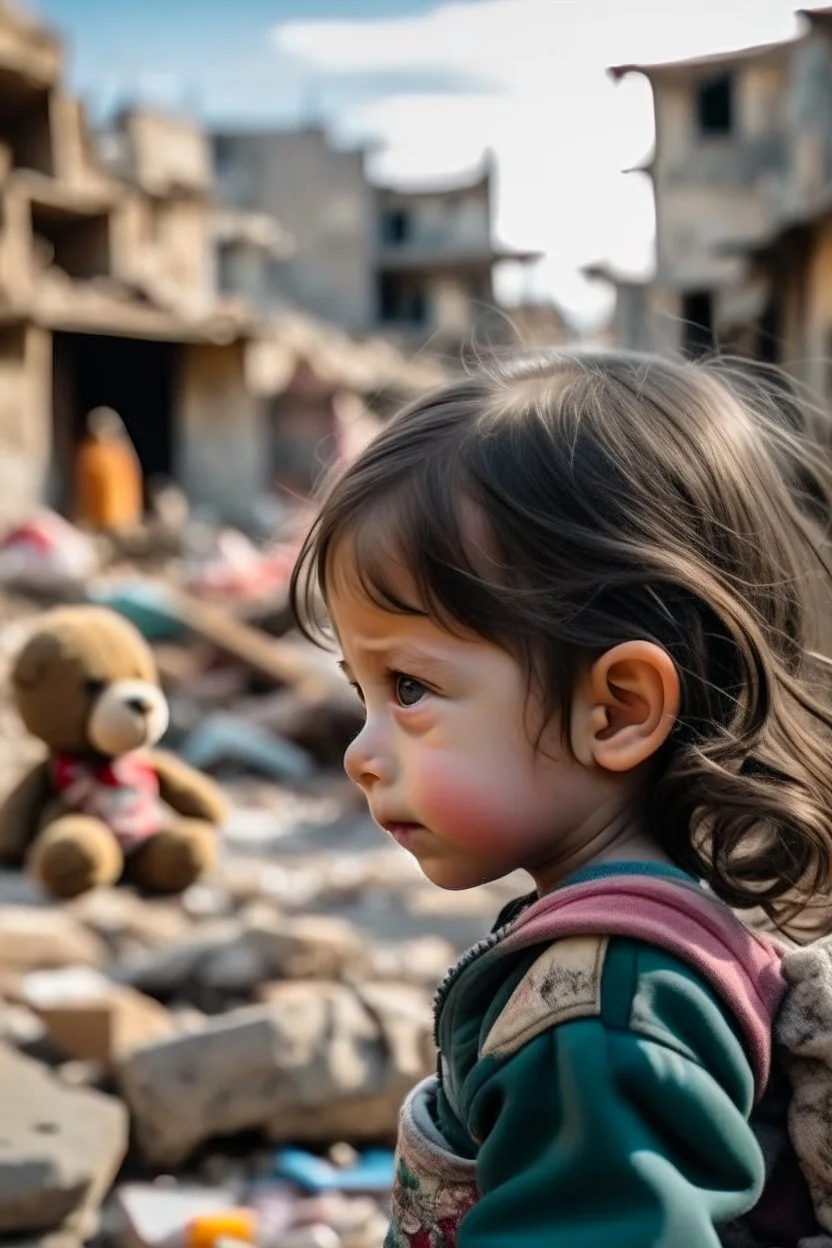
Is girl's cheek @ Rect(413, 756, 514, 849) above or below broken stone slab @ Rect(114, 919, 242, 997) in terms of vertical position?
above

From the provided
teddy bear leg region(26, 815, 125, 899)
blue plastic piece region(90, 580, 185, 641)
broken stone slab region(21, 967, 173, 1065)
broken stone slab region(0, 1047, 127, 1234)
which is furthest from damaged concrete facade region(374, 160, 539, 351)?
broken stone slab region(0, 1047, 127, 1234)

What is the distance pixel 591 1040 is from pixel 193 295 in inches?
866

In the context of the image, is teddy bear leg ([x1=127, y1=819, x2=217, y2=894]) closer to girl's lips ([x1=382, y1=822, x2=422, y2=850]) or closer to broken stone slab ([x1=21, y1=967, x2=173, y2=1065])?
broken stone slab ([x1=21, y1=967, x2=173, y2=1065])

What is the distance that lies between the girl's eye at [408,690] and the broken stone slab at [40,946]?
2.87 metres

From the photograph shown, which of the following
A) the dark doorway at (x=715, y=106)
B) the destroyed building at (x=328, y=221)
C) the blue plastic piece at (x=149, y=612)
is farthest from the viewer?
the destroyed building at (x=328, y=221)

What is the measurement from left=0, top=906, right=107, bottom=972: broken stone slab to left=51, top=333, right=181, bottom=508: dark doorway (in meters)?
16.5

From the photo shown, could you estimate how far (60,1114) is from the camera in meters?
2.91

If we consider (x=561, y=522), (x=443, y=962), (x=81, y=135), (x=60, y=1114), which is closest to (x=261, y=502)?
(x=81, y=135)

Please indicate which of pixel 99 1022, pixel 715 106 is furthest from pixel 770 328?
pixel 99 1022

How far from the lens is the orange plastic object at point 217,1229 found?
2633mm

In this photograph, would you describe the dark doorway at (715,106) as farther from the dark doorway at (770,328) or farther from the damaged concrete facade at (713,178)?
the dark doorway at (770,328)

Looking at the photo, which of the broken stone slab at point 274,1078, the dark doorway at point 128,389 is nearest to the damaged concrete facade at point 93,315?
the dark doorway at point 128,389

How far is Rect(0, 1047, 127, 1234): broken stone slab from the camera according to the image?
2668mm

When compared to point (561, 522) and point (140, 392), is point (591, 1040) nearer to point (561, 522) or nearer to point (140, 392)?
point (561, 522)
